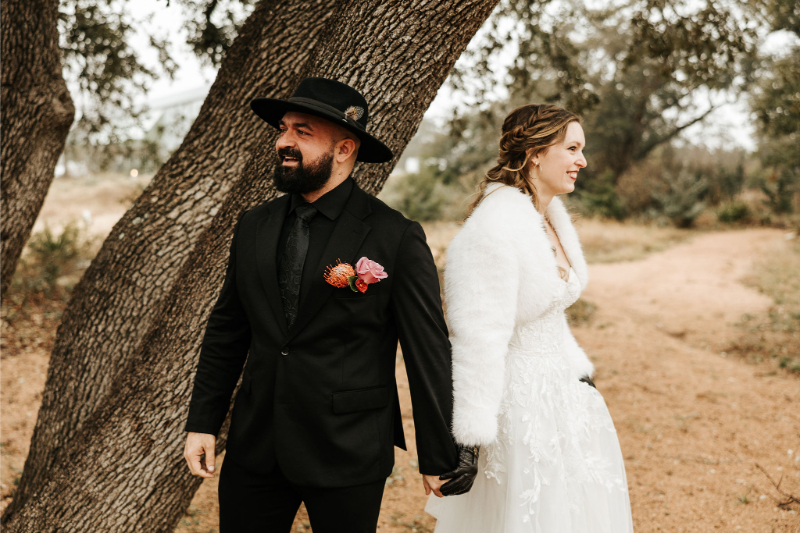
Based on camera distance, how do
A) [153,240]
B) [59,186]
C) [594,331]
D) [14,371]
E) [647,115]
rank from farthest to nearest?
[59,186] → [647,115] → [594,331] → [14,371] → [153,240]

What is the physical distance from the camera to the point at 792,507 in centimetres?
411

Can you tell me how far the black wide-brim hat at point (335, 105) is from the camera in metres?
2.01

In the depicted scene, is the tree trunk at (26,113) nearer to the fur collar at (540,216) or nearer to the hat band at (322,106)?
the hat band at (322,106)

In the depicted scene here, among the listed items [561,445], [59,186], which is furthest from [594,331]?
[59,186]

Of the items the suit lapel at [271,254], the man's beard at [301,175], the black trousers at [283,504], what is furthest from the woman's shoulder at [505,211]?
the black trousers at [283,504]

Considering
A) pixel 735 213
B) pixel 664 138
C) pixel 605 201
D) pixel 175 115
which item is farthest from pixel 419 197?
pixel 175 115

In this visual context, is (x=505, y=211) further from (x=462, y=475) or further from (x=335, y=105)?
(x=462, y=475)

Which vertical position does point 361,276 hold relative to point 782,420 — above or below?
above

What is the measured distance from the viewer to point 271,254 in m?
2.06

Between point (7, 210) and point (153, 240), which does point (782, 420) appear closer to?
point (153, 240)

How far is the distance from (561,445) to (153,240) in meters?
2.63

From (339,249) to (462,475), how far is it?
88 centimetres

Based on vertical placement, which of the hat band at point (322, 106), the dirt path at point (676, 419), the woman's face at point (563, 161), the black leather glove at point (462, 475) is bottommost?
the dirt path at point (676, 419)

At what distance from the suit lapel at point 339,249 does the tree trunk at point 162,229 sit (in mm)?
1545
